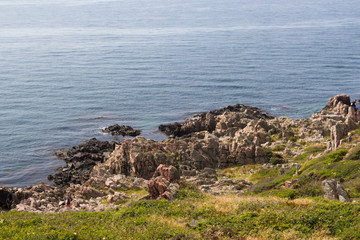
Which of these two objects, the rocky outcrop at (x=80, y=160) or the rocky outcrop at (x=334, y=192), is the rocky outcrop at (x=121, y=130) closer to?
the rocky outcrop at (x=80, y=160)

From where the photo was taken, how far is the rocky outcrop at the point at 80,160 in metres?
59.4

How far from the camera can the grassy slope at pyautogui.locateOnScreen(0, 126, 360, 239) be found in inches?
942

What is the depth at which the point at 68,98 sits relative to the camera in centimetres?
10238

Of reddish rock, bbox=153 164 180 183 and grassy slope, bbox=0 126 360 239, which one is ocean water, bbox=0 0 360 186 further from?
grassy slope, bbox=0 126 360 239

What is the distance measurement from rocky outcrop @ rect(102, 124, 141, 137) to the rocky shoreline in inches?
8.4

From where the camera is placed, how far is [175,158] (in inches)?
2295

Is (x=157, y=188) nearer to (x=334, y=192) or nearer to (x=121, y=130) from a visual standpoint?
(x=334, y=192)

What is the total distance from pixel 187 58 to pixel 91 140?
274ft

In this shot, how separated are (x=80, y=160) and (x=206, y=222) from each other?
145 feet

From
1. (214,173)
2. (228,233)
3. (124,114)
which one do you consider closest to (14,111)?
(124,114)

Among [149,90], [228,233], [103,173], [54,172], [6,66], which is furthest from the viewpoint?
[6,66]

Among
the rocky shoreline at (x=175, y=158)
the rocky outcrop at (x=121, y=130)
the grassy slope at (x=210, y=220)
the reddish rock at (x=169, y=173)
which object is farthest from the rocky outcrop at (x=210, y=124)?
the grassy slope at (x=210, y=220)

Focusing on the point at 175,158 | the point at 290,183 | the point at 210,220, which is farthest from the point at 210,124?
the point at 210,220

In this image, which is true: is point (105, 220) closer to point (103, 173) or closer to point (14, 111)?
point (103, 173)
